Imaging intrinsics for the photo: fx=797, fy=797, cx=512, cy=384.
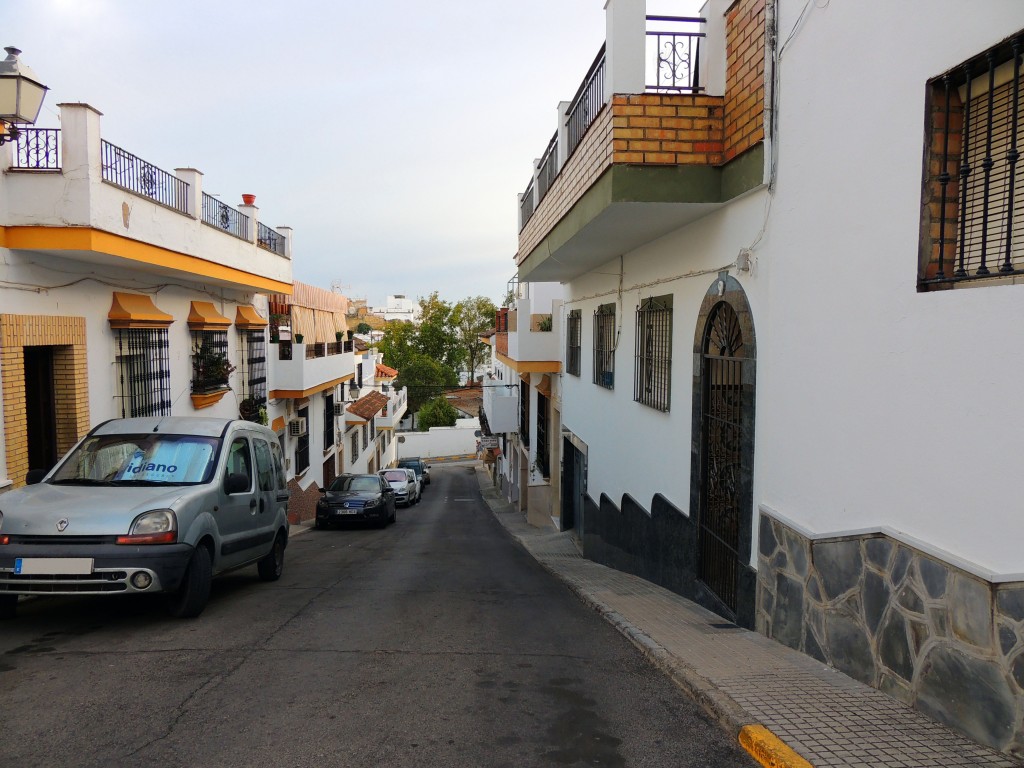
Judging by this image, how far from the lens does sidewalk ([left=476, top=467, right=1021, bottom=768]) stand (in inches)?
148

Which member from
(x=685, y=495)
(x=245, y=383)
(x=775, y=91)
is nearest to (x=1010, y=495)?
(x=775, y=91)

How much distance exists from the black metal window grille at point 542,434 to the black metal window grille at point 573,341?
3.96 metres

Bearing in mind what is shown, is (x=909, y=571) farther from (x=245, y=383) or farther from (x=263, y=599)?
(x=245, y=383)

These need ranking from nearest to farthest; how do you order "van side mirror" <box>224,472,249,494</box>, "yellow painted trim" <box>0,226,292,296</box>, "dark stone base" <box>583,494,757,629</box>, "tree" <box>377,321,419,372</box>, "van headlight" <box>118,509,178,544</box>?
"van headlight" <box>118,509,178,544</box>, "dark stone base" <box>583,494,757,629</box>, "van side mirror" <box>224,472,249,494</box>, "yellow painted trim" <box>0,226,292,296</box>, "tree" <box>377,321,419,372</box>

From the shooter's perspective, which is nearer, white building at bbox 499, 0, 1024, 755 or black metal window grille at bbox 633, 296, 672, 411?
white building at bbox 499, 0, 1024, 755

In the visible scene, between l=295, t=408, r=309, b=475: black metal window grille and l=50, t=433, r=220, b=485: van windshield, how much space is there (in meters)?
14.0

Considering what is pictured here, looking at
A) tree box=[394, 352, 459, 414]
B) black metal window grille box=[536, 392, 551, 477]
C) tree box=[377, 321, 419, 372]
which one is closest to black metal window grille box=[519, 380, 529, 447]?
black metal window grille box=[536, 392, 551, 477]

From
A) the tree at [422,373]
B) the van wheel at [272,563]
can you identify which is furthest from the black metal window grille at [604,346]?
the tree at [422,373]

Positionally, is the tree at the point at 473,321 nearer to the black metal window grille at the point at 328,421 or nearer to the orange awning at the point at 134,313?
the black metal window grille at the point at 328,421

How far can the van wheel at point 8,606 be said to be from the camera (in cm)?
630

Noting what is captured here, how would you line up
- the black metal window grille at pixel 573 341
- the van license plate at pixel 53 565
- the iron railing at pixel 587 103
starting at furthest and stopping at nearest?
the black metal window grille at pixel 573 341
the iron railing at pixel 587 103
the van license plate at pixel 53 565

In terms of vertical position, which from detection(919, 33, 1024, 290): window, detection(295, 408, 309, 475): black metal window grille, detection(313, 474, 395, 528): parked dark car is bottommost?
detection(313, 474, 395, 528): parked dark car

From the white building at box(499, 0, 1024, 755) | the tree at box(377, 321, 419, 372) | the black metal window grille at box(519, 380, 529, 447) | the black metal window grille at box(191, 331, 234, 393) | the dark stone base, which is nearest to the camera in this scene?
the white building at box(499, 0, 1024, 755)

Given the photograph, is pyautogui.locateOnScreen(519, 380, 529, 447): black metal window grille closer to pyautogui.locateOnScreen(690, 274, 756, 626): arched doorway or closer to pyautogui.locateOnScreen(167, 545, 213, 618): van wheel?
pyautogui.locateOnScreen(690, 274, 756, 626): arched doorway
